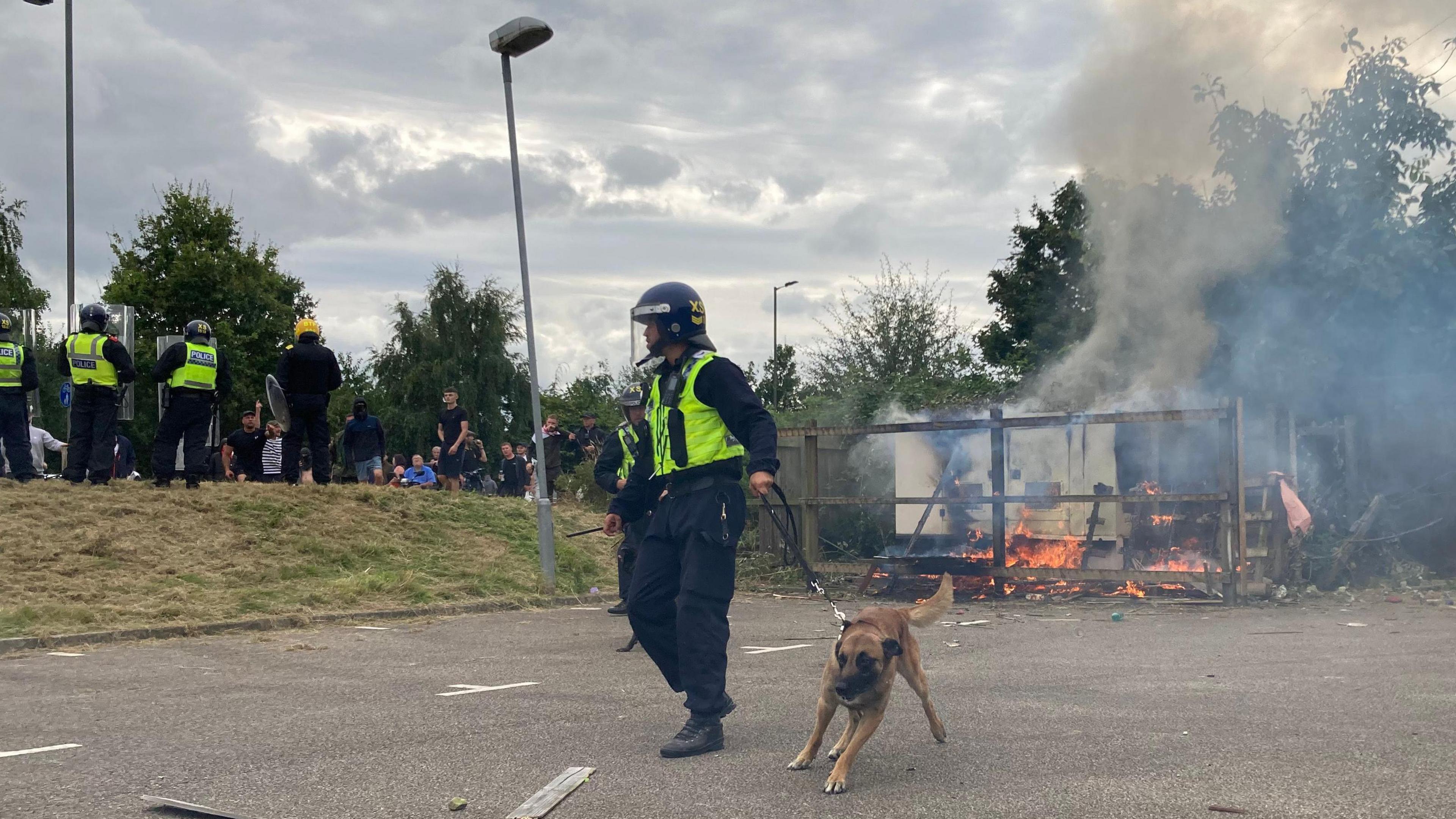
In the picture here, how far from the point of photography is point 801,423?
21.8m

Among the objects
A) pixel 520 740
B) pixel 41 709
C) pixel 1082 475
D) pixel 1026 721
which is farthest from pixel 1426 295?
pixel 41 709

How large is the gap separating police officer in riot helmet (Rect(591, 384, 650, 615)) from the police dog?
107 centimetres

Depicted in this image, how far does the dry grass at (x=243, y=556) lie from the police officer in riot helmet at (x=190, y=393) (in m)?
0.40

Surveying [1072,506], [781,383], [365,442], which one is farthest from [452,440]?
[781,383]

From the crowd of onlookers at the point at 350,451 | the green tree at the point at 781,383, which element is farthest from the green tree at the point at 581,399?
the crowd of onlookers at the point at 350,451

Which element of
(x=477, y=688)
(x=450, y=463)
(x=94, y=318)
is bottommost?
(x=477, y=688)

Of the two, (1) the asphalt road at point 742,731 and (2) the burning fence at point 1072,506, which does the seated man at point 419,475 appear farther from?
(1) the asphalt road at point 742,731

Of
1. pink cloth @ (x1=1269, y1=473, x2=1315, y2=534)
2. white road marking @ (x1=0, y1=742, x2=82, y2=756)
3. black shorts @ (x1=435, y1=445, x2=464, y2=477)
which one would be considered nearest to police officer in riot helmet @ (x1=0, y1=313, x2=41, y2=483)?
black shorts @ (x1=435, y1=445, x2=464, y2=477)

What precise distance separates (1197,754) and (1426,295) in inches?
500

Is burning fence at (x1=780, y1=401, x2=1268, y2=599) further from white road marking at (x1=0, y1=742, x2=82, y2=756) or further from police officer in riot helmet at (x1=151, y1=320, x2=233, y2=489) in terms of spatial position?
white road marking at (x1=0, y1=742, x2=82, y2=756)

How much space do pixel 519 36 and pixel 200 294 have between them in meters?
28.6

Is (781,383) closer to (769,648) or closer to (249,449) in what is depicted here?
(249,449)

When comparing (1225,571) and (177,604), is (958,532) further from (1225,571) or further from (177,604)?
(177,604)

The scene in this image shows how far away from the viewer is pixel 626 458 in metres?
7.96
